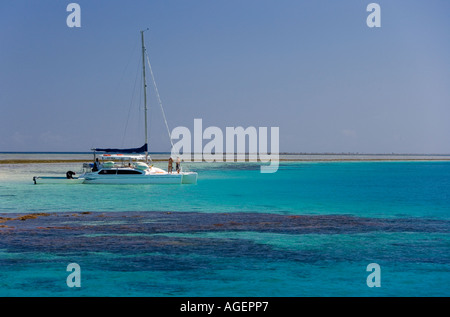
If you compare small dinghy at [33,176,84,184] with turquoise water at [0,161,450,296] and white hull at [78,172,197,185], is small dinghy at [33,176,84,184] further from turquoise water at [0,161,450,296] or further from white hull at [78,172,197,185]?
turquoise water at [0,161,450,296]

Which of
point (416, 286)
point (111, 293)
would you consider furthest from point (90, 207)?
point (416, 286)

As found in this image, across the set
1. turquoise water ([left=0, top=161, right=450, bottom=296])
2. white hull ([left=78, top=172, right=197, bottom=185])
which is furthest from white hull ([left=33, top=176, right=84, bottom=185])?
turquoise water ([left=0, top=161, right=450, bottom=296])

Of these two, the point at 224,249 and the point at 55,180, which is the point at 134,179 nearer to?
the point at 55,180

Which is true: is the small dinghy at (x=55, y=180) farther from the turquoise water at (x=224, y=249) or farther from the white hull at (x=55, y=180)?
the turquoise water at (x=224, y=249)

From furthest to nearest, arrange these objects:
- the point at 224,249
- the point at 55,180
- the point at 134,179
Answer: the point at 55,180 < the point at 134,179 < the point at 224,249

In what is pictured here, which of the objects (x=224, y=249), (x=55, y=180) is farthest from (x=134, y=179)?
(x=224, y=249)

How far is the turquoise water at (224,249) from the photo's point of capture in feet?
46.0

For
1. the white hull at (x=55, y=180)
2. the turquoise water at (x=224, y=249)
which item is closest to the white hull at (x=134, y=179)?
the white hull at (x=55, y=180)

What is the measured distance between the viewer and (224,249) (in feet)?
60.0

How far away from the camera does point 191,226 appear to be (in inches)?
928

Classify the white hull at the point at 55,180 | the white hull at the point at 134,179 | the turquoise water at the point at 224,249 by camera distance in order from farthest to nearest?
1. the white hull at the point at 55,180
2. the white hull at the point at 134,179
3. the turquoise water at the point at 224,249
